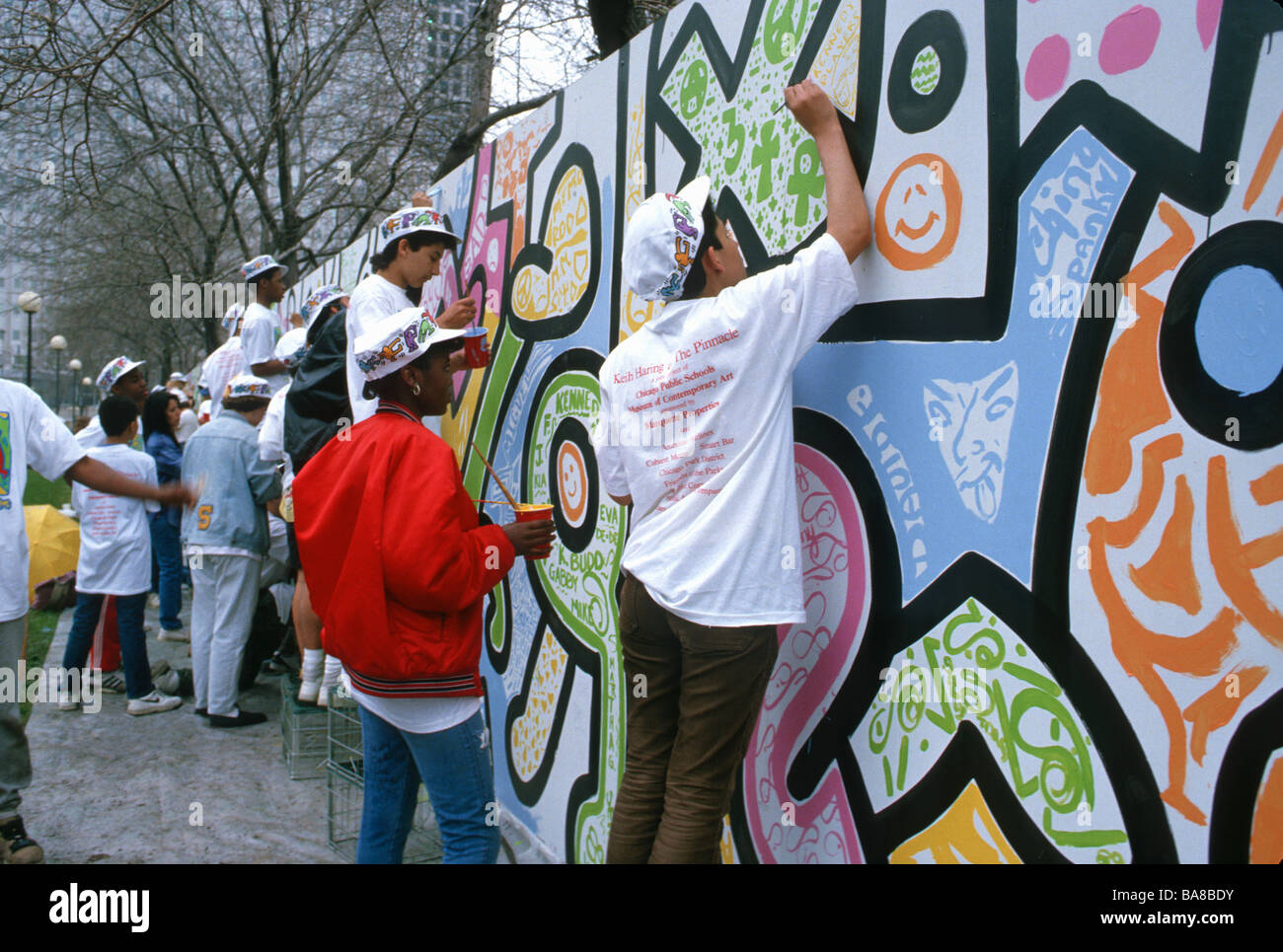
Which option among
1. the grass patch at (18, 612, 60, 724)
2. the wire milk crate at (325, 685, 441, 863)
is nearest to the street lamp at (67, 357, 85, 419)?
the grass patch at (18, 612, 60, 724)

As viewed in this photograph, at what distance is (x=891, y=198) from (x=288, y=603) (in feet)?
18.1

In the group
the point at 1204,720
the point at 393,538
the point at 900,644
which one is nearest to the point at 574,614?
the point at 393,538

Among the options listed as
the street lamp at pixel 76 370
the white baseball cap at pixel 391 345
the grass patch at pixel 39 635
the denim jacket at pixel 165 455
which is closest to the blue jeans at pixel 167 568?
the denim jacket at pixel 165 455

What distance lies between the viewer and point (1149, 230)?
5.60ft

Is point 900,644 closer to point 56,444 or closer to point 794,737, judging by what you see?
point 794,737

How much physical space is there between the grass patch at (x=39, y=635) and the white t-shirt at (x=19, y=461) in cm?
299

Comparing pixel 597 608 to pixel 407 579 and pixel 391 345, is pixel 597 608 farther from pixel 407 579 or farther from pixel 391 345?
pixel 391 345

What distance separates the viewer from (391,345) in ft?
8.53

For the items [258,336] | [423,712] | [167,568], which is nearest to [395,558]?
[423,712]

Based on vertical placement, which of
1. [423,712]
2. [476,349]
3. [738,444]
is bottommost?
[423,712]

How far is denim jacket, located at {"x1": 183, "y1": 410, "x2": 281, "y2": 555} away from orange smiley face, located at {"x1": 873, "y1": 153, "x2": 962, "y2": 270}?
177 inches

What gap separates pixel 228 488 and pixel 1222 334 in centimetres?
536

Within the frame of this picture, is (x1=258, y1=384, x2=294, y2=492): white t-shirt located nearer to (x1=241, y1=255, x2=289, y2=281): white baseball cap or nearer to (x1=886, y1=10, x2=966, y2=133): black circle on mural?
(x1=241, y1=255, x2=289, y2=281): white baseball cap

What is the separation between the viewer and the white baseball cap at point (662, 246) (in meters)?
2.27
